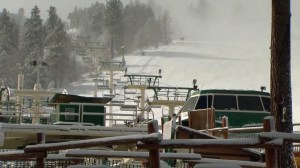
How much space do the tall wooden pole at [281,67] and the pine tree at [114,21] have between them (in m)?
140

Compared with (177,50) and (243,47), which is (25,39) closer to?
(177,50)

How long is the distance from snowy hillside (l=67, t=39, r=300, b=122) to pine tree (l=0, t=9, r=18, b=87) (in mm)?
10352

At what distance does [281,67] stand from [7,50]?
117 metres

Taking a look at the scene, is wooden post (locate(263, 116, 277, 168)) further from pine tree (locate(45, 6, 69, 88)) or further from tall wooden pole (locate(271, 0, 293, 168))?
pine tree (locate(45, 6, 69, 88))

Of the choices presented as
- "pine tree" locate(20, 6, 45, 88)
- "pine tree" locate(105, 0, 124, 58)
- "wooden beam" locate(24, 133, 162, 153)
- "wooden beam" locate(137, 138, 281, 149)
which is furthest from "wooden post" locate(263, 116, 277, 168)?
"pine tree" locate(105, 0, 124, 58)

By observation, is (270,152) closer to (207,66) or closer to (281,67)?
(281,67)

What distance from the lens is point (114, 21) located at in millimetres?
156250

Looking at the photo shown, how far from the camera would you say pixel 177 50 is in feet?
530

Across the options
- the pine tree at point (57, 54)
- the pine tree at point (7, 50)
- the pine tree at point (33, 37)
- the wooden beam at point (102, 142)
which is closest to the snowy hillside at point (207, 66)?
the pine tree at point (57, 54)

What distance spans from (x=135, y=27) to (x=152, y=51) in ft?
103

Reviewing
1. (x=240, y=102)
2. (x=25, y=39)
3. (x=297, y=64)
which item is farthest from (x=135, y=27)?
(x=240, y=102)

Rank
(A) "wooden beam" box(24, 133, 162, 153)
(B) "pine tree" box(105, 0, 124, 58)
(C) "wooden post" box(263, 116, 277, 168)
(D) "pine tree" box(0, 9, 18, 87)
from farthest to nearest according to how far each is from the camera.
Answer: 1. (B) "pine tree" box(105, 0, 124, 58)
2. (D) "pine tree" box(0, 9, 18, 87)
3. (C) "wooden post" box(263, 116, 277, 168)
4. (A) "wooden beam" box(24, 133, 162, 153)

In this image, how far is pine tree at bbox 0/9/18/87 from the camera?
4724 inches

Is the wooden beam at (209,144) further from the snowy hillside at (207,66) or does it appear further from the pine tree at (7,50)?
the pine tree at (7,50)
